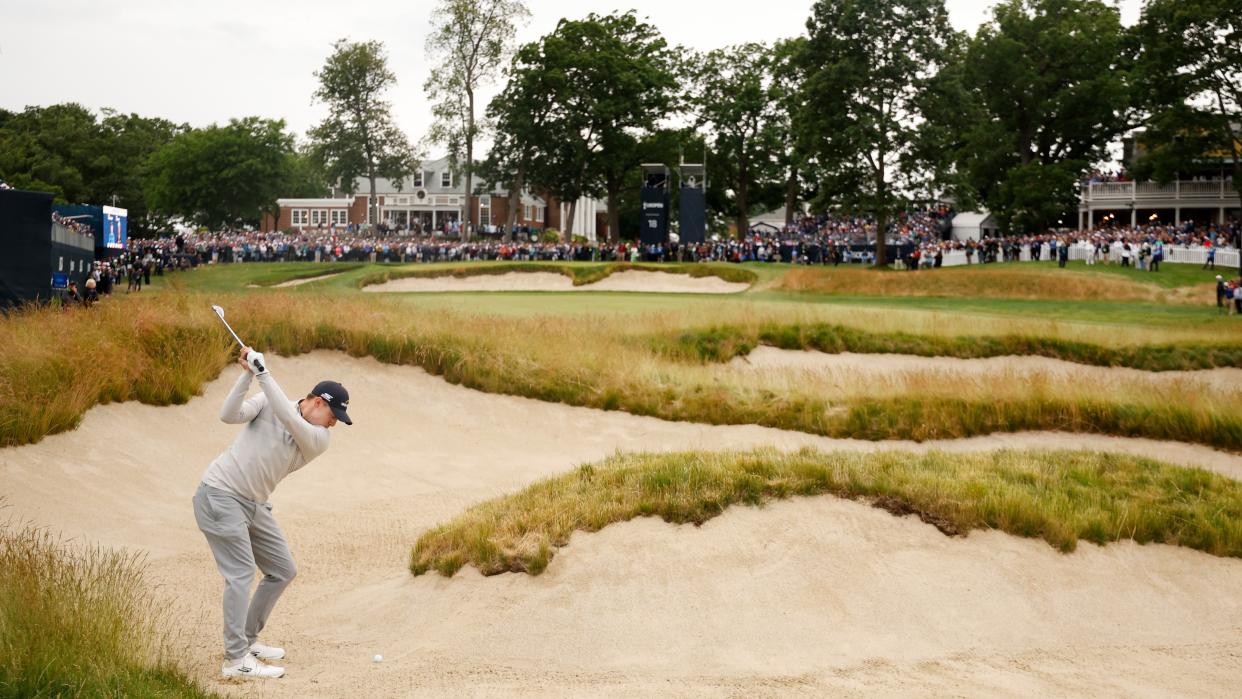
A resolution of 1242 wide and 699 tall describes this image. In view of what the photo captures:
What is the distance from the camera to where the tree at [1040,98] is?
7712 centimetres

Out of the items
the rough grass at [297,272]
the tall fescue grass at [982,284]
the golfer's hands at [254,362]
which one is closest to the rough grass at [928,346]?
the golfer's hands at [254,362]

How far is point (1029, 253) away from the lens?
61.8 m

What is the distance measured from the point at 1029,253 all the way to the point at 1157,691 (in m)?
56.5

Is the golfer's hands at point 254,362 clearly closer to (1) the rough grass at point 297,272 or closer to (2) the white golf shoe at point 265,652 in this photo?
(2) the white golf shoe at point 265,652

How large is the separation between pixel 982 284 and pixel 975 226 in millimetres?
40639

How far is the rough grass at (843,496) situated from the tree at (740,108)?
76.2m

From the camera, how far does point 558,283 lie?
50.9m

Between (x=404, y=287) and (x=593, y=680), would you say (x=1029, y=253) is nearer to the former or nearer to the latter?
(x=404, y=287)

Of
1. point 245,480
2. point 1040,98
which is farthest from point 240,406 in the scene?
point 1040,98

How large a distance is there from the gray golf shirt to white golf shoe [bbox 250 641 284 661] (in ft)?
4.40

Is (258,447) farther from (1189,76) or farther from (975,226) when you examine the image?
(975,226)

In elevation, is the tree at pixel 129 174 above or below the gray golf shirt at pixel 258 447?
above

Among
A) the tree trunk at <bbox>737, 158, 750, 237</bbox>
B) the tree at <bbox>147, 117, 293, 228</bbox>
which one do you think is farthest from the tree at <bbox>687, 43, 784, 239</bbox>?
the tree at <bbox>147, 117, 293, 228</bbox>

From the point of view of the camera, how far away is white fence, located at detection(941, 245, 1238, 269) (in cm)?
5397
